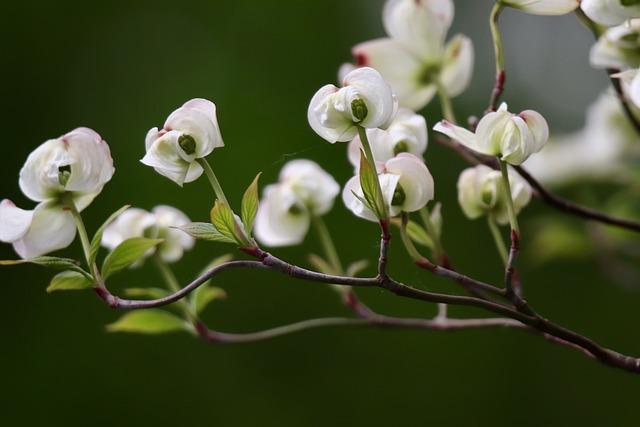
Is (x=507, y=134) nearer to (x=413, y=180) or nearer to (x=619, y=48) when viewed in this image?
(x=413, y=180)

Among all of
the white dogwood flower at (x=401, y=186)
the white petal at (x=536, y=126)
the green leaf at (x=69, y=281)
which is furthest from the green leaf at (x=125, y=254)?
the white petal at (x=536, y=126)

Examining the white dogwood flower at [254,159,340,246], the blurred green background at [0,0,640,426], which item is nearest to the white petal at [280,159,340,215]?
the white dogwood flower at [254,159,340,246]

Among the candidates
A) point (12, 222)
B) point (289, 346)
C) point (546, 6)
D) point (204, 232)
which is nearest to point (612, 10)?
point (546, 6)

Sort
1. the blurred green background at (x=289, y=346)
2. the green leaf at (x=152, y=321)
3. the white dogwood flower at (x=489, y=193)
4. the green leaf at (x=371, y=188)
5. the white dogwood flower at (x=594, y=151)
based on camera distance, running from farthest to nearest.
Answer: the blurred green background at (x=289, y=346), the white dogwood flower at (x=594, y=151), the green leaf at (x=152, y=321), the white dogwood flower at (x=489, y=193), the green leaf at (x=371, y=188)

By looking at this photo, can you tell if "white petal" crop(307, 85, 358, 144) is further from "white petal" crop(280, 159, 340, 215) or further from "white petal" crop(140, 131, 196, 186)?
"white petal" crop(280, 159, 340, 215)

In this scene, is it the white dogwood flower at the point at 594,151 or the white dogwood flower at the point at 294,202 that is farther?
the white dogwood flower at the point at 594,151

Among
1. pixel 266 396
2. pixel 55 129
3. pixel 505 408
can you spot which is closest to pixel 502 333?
pixel 505 408

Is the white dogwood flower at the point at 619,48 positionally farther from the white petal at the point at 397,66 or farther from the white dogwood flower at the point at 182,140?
the white dogwood flower at the point at 182,140
